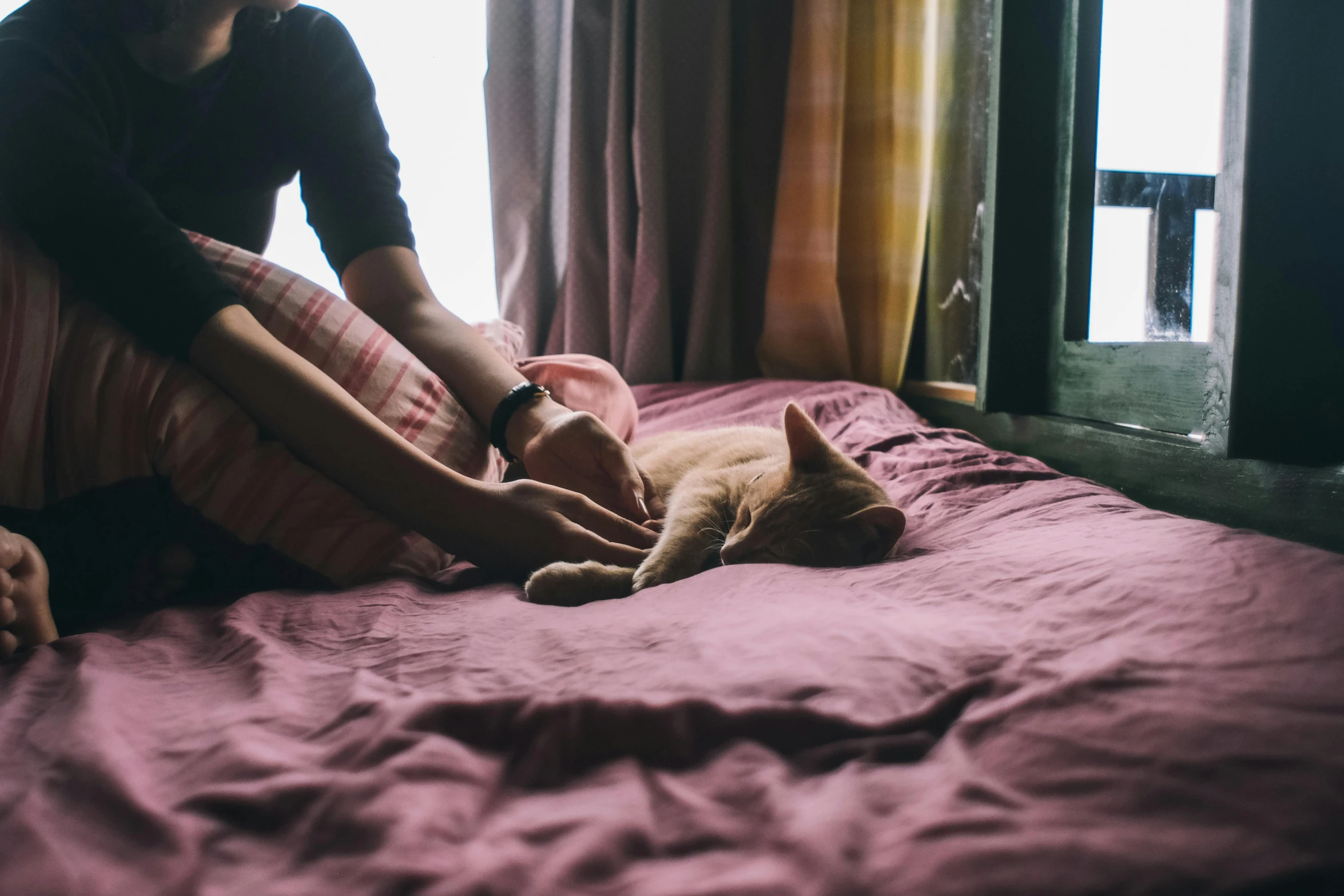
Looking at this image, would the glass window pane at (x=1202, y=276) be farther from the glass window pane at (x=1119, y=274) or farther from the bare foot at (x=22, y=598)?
the bare foot at (x=22, y=598)

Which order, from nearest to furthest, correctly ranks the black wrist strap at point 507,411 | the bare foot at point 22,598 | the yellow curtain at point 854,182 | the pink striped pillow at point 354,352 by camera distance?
the bare foot at point 22,598
the pink striped pillow at point 354,352
the black wrist strap at point 507,411
the yellow curtain at point 854,182

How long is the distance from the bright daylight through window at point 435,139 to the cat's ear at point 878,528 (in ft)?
5.29

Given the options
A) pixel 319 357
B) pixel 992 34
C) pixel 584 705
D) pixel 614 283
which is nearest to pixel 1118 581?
pixel 584 705

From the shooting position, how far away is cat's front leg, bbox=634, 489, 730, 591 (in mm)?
826

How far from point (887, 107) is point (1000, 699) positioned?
81.9 inches

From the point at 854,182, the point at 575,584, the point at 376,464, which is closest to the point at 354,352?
the point at 376,464

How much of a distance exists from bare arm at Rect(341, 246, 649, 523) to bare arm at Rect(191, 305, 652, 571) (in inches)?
5.0

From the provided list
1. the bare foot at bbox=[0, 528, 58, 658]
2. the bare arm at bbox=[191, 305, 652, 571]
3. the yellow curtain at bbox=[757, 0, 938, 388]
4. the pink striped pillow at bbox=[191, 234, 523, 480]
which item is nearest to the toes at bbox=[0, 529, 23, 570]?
the bare foot at bbox=[0, 528, 58, 658]

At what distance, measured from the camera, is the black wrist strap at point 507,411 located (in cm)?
102

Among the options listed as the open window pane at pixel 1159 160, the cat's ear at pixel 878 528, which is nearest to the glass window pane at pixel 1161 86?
the open window pane at pixel 1159 160

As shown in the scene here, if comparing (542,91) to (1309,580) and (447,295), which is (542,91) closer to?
(447,295)

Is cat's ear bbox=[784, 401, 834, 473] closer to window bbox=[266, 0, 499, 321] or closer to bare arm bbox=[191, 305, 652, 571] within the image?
bare arm bbox=[191, 305, 652, 571]

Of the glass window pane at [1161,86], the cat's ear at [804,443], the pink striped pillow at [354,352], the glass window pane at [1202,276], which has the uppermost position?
the glass window pane at [1161,86]

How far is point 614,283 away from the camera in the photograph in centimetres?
225
